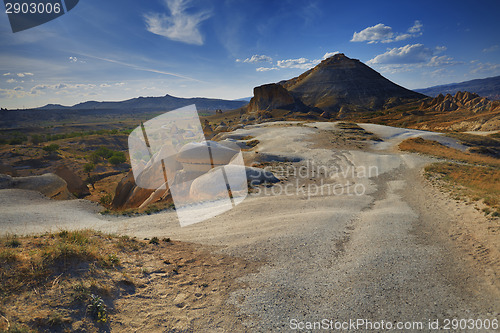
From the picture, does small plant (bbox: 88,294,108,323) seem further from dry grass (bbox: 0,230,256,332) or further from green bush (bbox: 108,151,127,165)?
green bush (bbox: 108,151,127,165)

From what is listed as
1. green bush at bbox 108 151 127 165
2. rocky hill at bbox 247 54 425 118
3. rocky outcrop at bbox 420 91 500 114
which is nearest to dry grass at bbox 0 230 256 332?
green bush at bbox 108 151 127 165

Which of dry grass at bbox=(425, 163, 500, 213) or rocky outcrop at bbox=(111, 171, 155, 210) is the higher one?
dry grass at bbox=(425, 163, 500, 213)

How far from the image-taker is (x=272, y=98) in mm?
91688

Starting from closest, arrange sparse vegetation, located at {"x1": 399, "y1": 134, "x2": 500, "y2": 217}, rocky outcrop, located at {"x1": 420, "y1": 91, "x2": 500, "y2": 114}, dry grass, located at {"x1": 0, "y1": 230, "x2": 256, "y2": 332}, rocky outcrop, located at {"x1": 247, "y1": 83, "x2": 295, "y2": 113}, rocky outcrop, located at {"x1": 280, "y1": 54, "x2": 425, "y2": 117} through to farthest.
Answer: dry grass, located at {"x1": 0, "y1": 230, "x2": 256, "y2": 332}
sparse vegetation, located at {"x1": 399, "y1": 134, "x2": 500, "y2": 217}
rocky outcrop, located at {"x1": 420, "y1": 91, "x2": 500, "y2": 114}
rocky outcrop, located at {"x1": 247, "y1": 83, "x2": 295, "y2": 113}
rocky outcrop, located at {"x1": 280, "y1": 54, "x2": 425, "y2": 117}

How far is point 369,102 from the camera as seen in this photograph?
11200 cm

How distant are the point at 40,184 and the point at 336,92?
5037 inches

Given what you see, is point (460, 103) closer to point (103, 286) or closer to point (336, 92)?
point (336, 92)

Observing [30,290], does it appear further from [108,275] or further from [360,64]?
[360,64]

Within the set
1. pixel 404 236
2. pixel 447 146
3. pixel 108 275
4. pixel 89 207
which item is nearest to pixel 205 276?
pixel 108 275

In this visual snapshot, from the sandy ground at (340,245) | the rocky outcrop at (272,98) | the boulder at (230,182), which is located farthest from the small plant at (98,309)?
the rocky outcrop at (272,98)

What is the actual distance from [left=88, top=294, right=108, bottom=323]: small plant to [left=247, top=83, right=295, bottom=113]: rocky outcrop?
292 feet

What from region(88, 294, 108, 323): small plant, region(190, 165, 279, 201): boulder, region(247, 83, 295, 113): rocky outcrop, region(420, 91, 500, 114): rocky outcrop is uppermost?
region(247, 83, 295, 113): rocky outcrop

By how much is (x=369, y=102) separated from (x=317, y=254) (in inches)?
4902

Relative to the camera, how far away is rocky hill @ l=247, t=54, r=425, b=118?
91.9m
